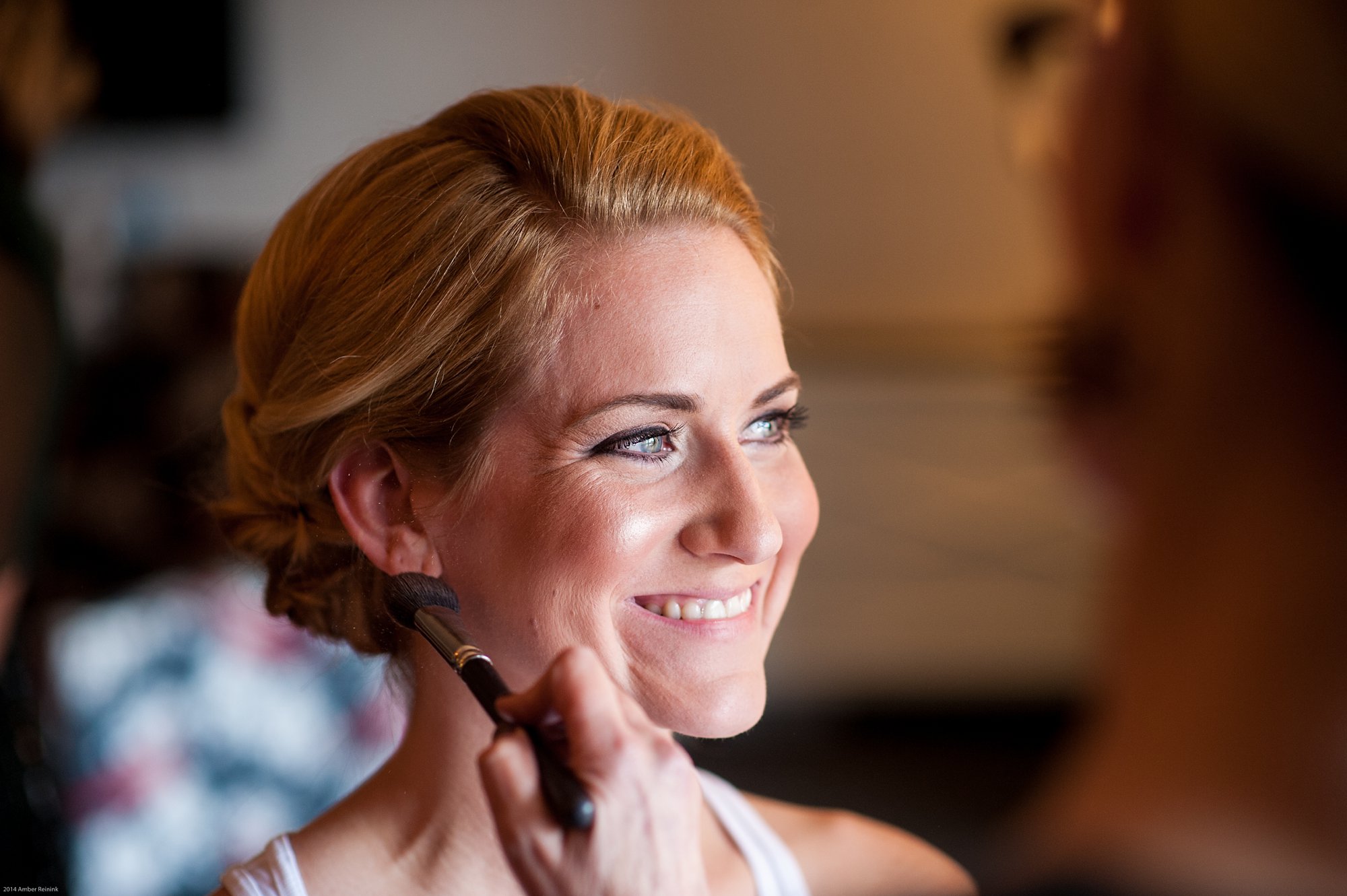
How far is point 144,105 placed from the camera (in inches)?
33.8

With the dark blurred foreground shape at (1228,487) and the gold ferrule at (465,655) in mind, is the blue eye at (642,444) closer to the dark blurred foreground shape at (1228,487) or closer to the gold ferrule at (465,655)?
the gold ferrule at (465,655)

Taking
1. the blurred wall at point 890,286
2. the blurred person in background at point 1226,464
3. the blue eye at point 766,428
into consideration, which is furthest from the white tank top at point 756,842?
the blurred person in background at point 1226,464

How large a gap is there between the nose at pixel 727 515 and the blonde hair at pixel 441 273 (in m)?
0.10

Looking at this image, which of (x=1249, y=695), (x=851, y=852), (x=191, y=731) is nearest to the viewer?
(x=1249, y=695)

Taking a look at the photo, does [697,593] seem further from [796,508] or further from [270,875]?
[270,875]

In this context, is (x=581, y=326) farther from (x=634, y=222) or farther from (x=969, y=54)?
(x=969, y=54)

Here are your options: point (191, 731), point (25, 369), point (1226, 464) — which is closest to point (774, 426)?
point (1226, 464)

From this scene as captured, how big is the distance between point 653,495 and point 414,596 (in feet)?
0.40

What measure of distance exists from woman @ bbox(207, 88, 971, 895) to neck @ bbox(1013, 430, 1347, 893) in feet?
0.62

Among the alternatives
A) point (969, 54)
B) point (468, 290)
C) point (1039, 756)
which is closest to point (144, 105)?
point (468, 290)

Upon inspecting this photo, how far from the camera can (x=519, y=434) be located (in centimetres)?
50

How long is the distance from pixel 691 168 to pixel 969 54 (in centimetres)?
14

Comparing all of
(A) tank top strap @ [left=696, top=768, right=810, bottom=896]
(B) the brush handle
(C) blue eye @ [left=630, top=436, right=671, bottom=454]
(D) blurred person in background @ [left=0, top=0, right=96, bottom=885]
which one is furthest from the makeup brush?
(D) blurred person in background @ [left=0, top=0, right=96, bottom=885]

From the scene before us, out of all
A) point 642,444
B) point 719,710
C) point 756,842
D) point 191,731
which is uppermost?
point 642,444
